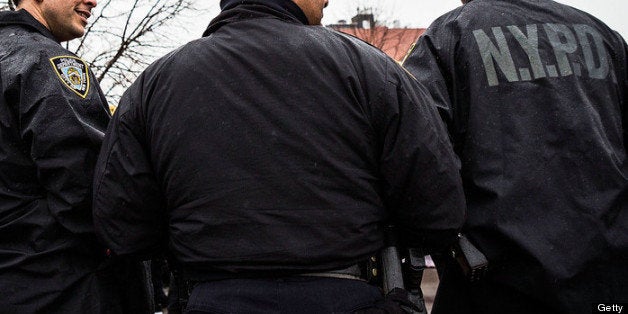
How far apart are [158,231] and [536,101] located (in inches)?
62.4

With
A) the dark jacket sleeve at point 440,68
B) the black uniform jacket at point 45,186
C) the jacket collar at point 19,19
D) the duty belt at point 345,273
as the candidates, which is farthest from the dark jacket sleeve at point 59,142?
the dark jacket sleeve at point 440,68

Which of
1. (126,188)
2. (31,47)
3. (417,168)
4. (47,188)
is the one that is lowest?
(47,188)

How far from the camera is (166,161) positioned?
76.8 inches

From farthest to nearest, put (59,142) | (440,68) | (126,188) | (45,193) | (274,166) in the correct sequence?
(440,68), (45,193), (59,142), (126,188), (274,166)

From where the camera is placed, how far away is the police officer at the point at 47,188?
2213mm

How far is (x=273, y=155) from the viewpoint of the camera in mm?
1823

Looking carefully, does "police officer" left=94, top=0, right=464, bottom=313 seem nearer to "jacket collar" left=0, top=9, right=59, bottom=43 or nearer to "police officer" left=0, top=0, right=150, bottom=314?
"police officer" left=0, top=0, right=150, bottom=314

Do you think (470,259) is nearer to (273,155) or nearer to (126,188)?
(273,155)

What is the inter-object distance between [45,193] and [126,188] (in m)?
0.52

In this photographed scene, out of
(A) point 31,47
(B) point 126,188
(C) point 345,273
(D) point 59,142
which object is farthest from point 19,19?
(C) point 345,273

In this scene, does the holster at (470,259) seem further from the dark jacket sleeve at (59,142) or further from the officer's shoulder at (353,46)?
the dark jacket sleeve at (59,142)

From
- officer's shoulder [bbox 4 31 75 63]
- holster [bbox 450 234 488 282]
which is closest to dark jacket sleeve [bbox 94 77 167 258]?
officer's shoulder [bbox 4 31 75 63]

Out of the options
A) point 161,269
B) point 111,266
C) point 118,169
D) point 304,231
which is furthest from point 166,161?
point 161,269

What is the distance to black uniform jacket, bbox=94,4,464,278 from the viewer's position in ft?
5.91
